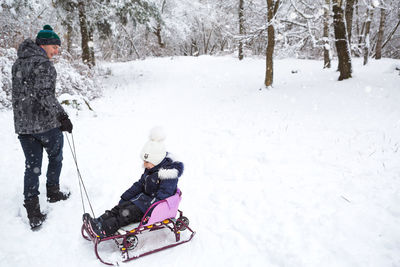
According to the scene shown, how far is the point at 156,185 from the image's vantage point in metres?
3.36

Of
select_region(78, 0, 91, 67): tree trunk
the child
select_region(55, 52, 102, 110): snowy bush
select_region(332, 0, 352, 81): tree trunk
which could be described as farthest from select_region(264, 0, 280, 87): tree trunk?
the child

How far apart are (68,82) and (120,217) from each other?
349 inches

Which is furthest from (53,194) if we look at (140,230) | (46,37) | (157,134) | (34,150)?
(46,37)

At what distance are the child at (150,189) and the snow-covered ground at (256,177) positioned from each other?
0.44 m

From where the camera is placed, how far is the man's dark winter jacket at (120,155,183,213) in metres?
3.20

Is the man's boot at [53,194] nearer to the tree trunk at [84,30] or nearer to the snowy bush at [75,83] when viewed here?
the snowy bush at [75,83]

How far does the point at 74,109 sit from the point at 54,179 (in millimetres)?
5505

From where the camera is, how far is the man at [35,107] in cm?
322

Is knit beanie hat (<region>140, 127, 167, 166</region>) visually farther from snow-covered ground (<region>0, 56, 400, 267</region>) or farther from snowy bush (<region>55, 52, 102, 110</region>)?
snowy bush (<region>55, 52, 102, 110</region>)

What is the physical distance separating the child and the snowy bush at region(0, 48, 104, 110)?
6829mm

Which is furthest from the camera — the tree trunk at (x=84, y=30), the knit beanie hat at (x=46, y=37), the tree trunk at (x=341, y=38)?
the tree trunk at (x=84, y=30)

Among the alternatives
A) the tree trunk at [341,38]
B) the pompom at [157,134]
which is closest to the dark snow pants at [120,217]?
the pompom at [157,134]

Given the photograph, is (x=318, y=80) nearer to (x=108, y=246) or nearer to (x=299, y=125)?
(x=299, y=125)

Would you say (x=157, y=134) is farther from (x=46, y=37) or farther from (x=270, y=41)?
(x=270, y=41)
